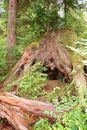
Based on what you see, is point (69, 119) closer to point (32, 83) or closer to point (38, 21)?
point (32, 83)

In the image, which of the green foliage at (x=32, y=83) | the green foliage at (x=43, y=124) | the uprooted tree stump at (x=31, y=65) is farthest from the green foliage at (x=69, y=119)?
the green foliage at (x=32, y=83)

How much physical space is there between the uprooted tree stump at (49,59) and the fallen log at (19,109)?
4.72ft

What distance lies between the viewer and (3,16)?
10992mm

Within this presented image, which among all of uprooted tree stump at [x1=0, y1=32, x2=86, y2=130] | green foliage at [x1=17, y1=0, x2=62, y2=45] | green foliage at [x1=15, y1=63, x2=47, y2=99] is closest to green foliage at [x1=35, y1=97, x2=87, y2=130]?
uprooted tree stump at [x1=0, y1=32, x2=86, y2=130]

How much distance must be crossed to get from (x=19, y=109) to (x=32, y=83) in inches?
39.5

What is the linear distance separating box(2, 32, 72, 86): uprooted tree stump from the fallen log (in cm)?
144

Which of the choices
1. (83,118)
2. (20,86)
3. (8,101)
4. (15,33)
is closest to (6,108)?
(8,101)

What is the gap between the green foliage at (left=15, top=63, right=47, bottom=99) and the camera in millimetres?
5854

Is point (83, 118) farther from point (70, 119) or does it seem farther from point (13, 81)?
point (13, 81)

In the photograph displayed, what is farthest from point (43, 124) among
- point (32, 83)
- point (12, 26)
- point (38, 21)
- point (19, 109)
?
point (12, 26)

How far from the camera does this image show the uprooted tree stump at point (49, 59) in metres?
6.39

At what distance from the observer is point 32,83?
603cm

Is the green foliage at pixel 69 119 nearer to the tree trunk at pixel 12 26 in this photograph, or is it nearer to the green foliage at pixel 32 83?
the green foliage at pixel 32 83

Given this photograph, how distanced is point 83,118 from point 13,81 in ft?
9.35
